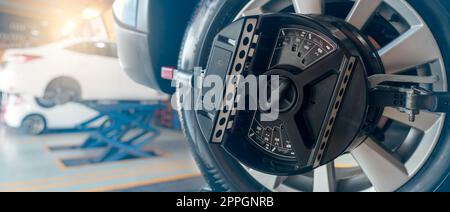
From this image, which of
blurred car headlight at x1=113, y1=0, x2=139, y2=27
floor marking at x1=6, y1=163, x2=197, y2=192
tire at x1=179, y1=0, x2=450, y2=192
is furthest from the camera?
floor marking at x1=6, y1=163, x2=197, y2=192

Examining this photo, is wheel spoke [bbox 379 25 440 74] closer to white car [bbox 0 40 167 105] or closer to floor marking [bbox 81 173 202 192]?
floor marking [bbox 81 173 202 192]

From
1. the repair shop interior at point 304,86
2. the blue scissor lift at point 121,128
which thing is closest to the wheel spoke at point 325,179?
the repair shop interior at point 304,86

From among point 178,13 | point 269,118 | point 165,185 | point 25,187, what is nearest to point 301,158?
point 269,118

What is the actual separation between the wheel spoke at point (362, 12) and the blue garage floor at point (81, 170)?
2.36m

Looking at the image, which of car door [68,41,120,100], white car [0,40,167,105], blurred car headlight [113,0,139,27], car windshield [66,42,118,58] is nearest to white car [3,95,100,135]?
white car [0,40,167,105]

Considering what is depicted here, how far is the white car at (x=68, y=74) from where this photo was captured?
4.55 m

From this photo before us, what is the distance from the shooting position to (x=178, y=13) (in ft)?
3.76

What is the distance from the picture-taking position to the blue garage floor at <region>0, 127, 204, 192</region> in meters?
3.03

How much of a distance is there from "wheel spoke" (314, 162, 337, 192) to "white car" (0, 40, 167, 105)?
4210 millimetres

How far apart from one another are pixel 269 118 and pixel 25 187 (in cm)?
288

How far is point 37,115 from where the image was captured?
484cm

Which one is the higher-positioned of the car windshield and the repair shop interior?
the car windshield

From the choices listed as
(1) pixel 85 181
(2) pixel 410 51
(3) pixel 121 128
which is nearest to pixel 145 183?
(1) pixel 85 181

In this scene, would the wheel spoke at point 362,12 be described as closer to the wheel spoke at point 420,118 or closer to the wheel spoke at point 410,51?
the wheel spoke at point 410,51
